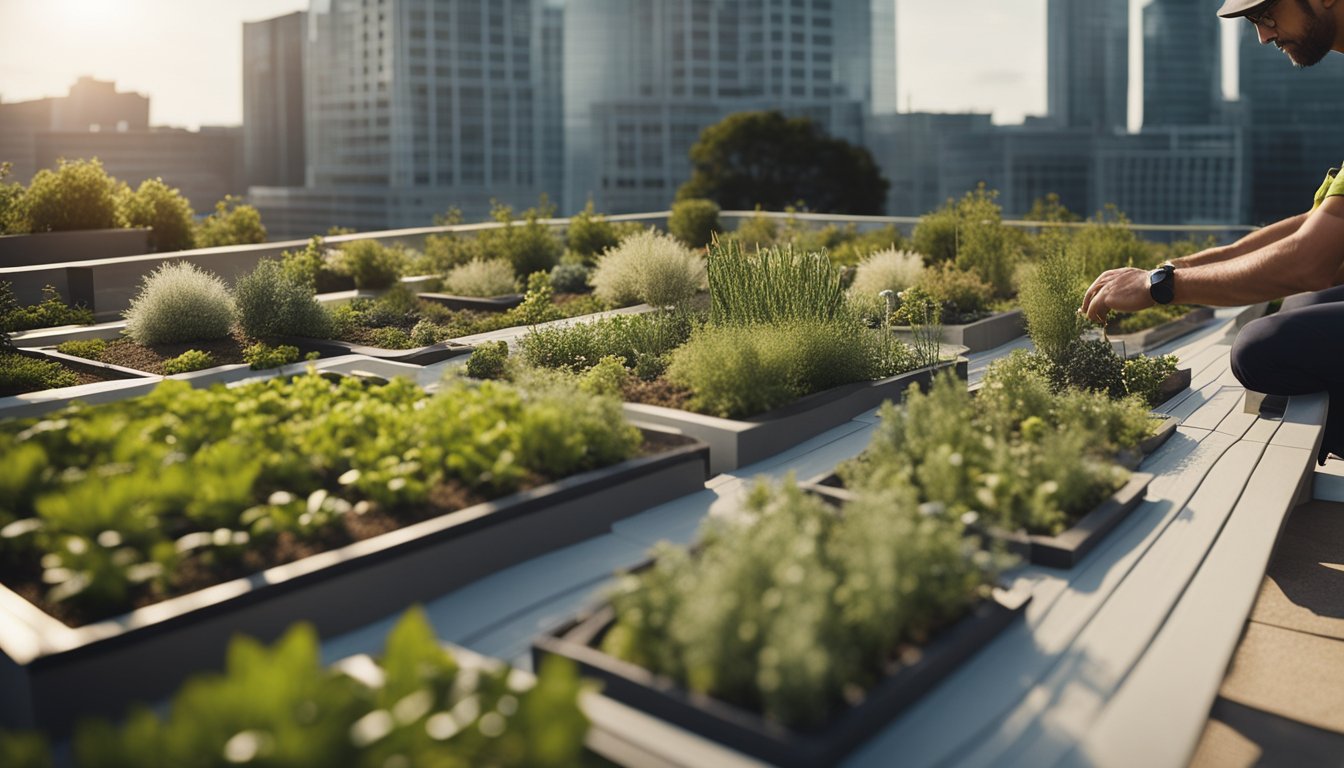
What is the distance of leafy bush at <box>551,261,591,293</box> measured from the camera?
9047 millimetres

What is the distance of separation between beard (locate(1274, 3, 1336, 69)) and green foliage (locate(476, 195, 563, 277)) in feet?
22.9

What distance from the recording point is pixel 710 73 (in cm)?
9381

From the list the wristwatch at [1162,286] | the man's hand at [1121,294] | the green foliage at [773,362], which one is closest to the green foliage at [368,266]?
the green foliage at [773,362]

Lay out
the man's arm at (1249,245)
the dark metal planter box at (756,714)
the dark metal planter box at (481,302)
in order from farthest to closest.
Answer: the dark metal planter box at (481,302), the man's arm at (1249,245), the dark metal planter box at (756,714)

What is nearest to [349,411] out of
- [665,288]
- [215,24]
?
[665,288]

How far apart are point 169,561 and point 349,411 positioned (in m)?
1.09

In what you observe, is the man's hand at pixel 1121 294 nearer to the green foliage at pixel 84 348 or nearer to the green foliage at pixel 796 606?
the green foliage at pixel 796 606

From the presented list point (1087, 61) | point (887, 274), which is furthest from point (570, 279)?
point (1087, 61)

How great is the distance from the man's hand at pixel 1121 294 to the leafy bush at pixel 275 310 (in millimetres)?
4634

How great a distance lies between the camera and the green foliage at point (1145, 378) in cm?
469

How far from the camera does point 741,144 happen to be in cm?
3731

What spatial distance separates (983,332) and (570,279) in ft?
12.6

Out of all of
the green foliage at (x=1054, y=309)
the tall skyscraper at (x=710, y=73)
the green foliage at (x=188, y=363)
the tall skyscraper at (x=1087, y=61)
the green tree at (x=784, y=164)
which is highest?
the tall skyscraper at (x=1087, y=61)

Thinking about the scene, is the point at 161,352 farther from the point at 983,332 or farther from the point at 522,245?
the point at 983,332
